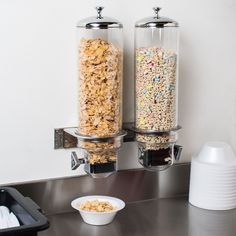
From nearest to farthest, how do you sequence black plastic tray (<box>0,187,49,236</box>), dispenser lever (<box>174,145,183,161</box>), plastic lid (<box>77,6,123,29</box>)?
black plastic tray (<box>0,187,49,236</box>), plastic lid (<box>77,6,123,29</box>), dispenser lever (<box>174,145,183,161</box>)

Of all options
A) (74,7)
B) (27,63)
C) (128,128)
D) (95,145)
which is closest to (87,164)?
(95,145)

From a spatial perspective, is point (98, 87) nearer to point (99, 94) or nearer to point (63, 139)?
point (99, 94)

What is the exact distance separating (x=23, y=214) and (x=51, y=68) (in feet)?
1.38

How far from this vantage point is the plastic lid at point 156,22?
4.34 ft

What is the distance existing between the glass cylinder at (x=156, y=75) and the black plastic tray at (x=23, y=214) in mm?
387

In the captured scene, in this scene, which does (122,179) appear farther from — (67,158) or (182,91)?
(182,91)

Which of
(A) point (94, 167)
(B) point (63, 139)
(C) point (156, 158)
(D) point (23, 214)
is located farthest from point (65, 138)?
(D) point (23, 214)

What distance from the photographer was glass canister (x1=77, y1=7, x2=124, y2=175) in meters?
1.25

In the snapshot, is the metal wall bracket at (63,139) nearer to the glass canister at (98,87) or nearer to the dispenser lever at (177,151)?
the glass canister at (98,87)

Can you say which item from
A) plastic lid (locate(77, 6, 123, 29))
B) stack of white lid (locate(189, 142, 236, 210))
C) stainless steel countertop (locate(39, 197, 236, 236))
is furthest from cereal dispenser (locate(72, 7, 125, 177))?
stack of white lid (locate(189, 142, 236, 210))

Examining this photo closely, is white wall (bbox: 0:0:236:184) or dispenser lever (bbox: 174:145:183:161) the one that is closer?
white wall (bbox: 0:0:236:184)

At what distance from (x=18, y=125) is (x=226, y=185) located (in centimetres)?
58

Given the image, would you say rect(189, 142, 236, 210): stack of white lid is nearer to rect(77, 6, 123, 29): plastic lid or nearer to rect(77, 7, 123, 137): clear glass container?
rect(77, 7, 123, 137): clear glass container

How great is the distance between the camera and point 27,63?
1294 millimetres
